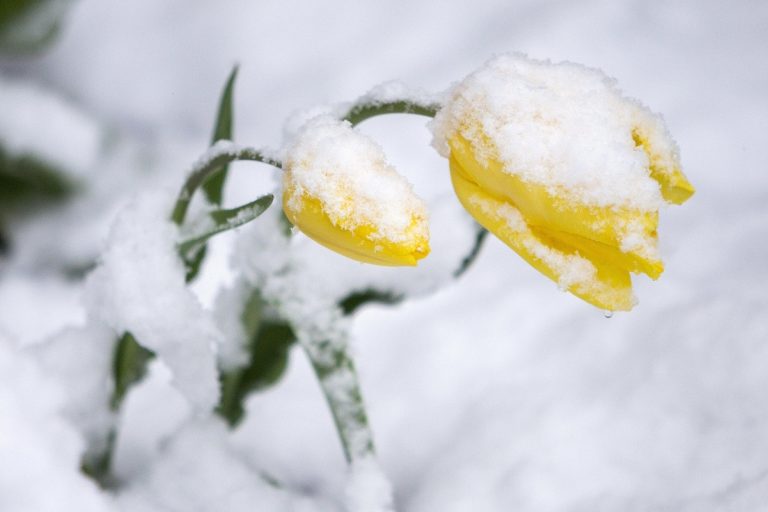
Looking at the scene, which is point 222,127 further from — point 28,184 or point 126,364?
point 28,184

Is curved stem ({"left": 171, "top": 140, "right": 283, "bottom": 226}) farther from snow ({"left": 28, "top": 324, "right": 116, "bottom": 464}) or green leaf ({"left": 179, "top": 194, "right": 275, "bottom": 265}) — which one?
snow ({"left": 28, "top": 324, "right": 116, "bottom": 464})

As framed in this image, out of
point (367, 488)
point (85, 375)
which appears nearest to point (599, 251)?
point (367, 488)

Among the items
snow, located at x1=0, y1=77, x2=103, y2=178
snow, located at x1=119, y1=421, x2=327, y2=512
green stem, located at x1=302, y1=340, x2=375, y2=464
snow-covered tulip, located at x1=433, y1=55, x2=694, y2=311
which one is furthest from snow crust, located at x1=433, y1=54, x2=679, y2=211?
snow, located at x1=0, y1=77, x2=103, y2=178

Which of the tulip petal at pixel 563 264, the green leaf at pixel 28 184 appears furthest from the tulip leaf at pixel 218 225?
the green leaf at pixel 28 184

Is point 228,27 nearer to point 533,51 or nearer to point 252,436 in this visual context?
point 533,51

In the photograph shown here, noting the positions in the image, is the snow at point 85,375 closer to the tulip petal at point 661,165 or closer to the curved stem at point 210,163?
the curved stem at point 210,163
